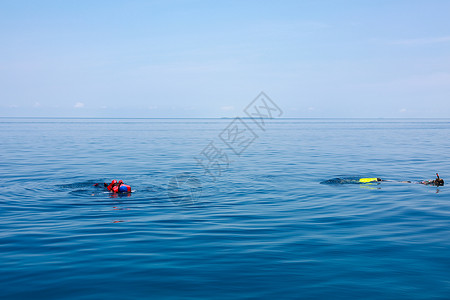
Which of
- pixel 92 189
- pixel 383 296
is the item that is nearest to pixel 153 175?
pixel 92 189

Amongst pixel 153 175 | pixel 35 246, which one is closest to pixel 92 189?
pixel 153 175

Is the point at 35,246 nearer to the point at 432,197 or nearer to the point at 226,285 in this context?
the point at 226,285

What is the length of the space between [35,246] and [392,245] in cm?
1059

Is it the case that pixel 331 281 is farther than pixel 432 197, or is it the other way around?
pixel 432 197

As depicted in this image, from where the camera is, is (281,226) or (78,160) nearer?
(281,226)

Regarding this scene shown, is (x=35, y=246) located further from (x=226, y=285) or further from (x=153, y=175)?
(x=153, y=175)

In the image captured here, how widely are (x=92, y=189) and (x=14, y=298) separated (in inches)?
513

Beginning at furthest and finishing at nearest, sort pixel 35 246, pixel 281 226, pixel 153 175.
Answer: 1. pixel 153 175
2. pixel 281 226
3. pixel 35 246

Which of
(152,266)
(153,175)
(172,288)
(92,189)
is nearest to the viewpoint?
(172,288)

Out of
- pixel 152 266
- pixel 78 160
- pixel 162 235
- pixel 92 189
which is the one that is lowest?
pixel 152 266

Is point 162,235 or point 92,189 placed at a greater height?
point 92,189

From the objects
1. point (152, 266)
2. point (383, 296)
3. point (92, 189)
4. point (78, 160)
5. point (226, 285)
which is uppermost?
point (78, 160)

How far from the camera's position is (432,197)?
1833cm

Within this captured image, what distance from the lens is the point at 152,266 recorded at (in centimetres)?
938
